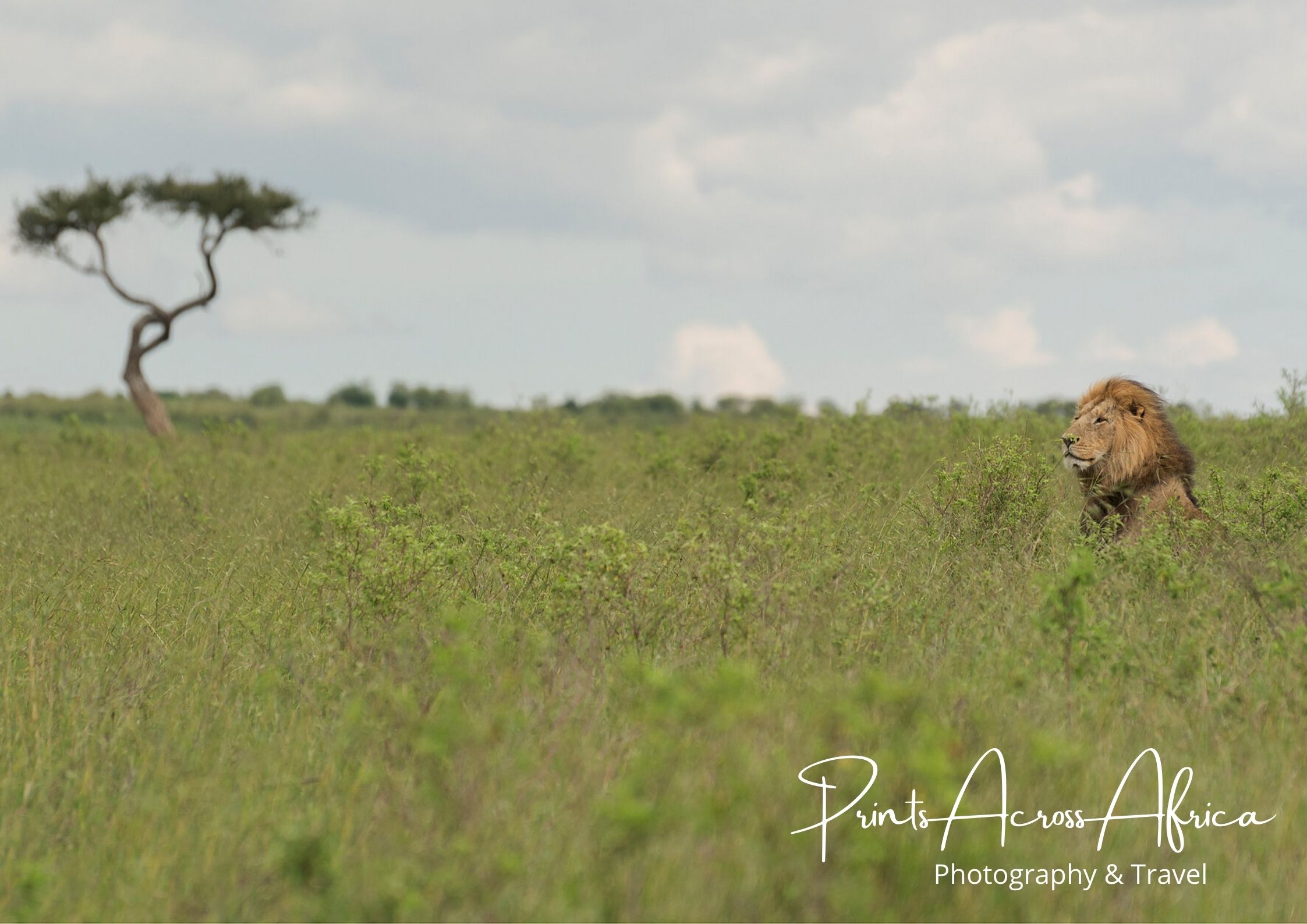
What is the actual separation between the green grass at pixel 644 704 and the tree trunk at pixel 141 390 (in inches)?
754

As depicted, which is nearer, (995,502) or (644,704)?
(644,704)

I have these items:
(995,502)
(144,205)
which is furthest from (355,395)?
(995,502)

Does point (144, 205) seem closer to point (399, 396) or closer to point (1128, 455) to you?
point (399, 396)

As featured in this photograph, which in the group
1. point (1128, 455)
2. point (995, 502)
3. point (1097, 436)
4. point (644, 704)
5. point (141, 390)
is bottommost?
point (644, 704)

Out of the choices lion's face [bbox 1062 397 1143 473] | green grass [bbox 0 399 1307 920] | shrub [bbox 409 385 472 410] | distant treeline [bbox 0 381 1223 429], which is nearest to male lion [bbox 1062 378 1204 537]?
lion's face [bbox 1062 397 1143 473]

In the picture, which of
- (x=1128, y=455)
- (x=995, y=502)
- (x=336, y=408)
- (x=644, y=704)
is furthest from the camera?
(x=336, y=408)

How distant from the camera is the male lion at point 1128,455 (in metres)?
6.81

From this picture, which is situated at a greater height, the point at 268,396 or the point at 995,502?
the point at 268,396

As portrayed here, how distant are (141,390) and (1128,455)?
995 inches

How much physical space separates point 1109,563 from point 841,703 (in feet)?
12.0

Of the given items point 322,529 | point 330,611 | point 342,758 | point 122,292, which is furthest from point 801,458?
point 122,292

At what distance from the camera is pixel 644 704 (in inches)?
137

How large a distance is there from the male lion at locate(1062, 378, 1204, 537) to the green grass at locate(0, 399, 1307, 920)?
30cm

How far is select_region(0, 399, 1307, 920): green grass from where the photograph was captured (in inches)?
124
